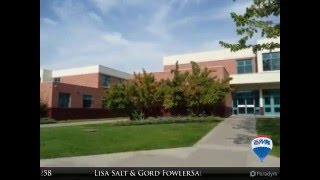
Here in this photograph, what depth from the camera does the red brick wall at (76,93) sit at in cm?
2303

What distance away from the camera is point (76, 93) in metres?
26.1

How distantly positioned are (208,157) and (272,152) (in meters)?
2.61

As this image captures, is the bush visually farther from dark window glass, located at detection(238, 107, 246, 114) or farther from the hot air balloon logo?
the hot air balloon logo

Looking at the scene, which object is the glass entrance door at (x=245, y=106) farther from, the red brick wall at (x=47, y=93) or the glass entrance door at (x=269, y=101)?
the red brick wall at (x=47, y=93)

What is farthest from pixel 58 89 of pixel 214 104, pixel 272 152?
pixel 272 152

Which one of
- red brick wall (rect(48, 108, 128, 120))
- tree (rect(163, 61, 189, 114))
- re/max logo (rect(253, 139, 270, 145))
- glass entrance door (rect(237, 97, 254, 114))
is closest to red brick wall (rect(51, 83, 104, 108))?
red brick wall (rect(48, 108, 128, 120))

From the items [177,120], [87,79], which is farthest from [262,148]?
[87,79]

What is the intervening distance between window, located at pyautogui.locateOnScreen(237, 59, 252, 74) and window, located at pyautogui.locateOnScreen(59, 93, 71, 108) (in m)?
14.5

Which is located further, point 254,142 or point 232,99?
point 232,99

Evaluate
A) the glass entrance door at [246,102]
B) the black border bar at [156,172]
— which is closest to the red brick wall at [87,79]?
the glass entrance door at [246,102]

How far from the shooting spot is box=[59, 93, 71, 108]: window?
77.8ft
